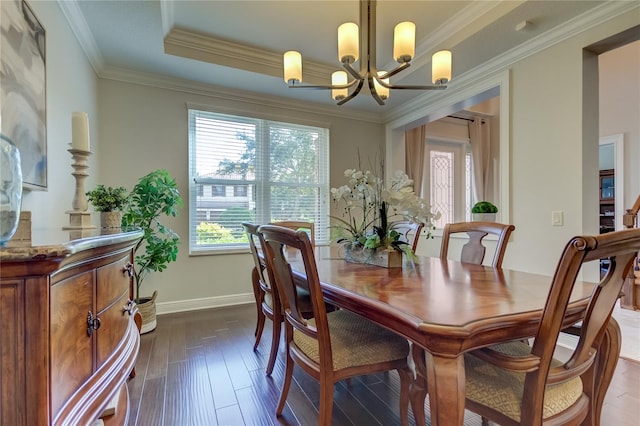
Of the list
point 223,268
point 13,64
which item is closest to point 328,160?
point 223,268

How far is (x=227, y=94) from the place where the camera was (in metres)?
3.54

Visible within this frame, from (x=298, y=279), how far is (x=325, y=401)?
536 millimetres

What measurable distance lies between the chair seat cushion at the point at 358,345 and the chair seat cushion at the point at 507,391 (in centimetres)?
34

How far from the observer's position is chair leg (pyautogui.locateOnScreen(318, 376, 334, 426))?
1.27m

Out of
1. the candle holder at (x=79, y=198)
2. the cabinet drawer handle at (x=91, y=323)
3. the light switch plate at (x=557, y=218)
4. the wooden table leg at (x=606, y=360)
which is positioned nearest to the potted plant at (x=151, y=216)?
the candle holder at (x=79, y=198)

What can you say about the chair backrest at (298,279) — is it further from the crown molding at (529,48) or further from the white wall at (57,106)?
the crown molding at (529,48)

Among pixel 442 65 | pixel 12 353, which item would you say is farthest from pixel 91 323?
pixel 442 65

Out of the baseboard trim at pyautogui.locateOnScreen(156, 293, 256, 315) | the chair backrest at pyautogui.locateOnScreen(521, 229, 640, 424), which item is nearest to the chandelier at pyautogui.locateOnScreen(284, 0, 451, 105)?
the chair backrest at pyautogui.locateOnScreen(521, 229, 640, 424)

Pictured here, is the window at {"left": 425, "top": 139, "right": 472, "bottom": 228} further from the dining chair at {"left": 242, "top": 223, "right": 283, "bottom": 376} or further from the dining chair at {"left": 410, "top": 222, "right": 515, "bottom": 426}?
the dining chair at {"left": 242, "top": 223, "right": 283, "bottom": 376}

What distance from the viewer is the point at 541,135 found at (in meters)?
2.58

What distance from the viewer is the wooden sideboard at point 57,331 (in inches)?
24.2

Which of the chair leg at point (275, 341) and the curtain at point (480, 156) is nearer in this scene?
the chair leg at point (275, 341)

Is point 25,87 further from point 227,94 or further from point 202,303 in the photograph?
point 202,303

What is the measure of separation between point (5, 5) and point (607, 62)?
7.32 meters
